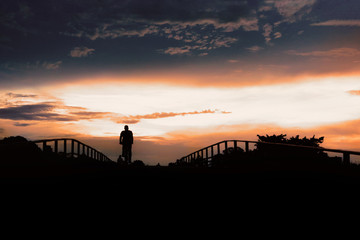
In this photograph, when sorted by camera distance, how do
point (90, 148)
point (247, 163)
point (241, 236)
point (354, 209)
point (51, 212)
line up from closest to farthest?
point (241, 236)
point (51, 212)
point (354, 209)
point (247, 163)
point (90, 148)

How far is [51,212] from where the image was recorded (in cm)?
541

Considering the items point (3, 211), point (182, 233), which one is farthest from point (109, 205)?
point (182, 233)

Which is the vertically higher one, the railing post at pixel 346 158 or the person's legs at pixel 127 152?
the person's legs at pixel 127 152

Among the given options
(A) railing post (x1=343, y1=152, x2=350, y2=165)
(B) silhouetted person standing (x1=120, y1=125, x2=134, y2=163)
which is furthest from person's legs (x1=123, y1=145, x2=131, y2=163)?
(A) railing post (x1=343, y1=152, x2=350, y2=165)

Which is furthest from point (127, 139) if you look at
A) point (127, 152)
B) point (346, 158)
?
point (346, 158)

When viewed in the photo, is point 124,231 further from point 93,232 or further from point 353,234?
point 353,234

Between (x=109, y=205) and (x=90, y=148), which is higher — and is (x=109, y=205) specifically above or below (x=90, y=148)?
below

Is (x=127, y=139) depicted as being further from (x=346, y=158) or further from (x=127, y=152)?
(x=346, y=158)

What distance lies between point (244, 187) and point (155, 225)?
377cm

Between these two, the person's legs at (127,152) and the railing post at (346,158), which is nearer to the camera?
the railing post at (346,158)

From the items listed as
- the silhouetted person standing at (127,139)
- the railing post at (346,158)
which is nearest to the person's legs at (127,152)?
the silhouetted person standing at (127,139)

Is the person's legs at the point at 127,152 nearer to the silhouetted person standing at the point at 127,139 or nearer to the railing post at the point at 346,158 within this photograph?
the silhouetted person standing at the point at 127,139

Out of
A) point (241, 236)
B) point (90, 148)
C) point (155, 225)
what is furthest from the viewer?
point (90, 148)

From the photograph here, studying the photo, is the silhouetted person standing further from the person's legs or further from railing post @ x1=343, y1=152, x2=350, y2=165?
railing post @ x1=343, y1=152, x2=350, y2=165
